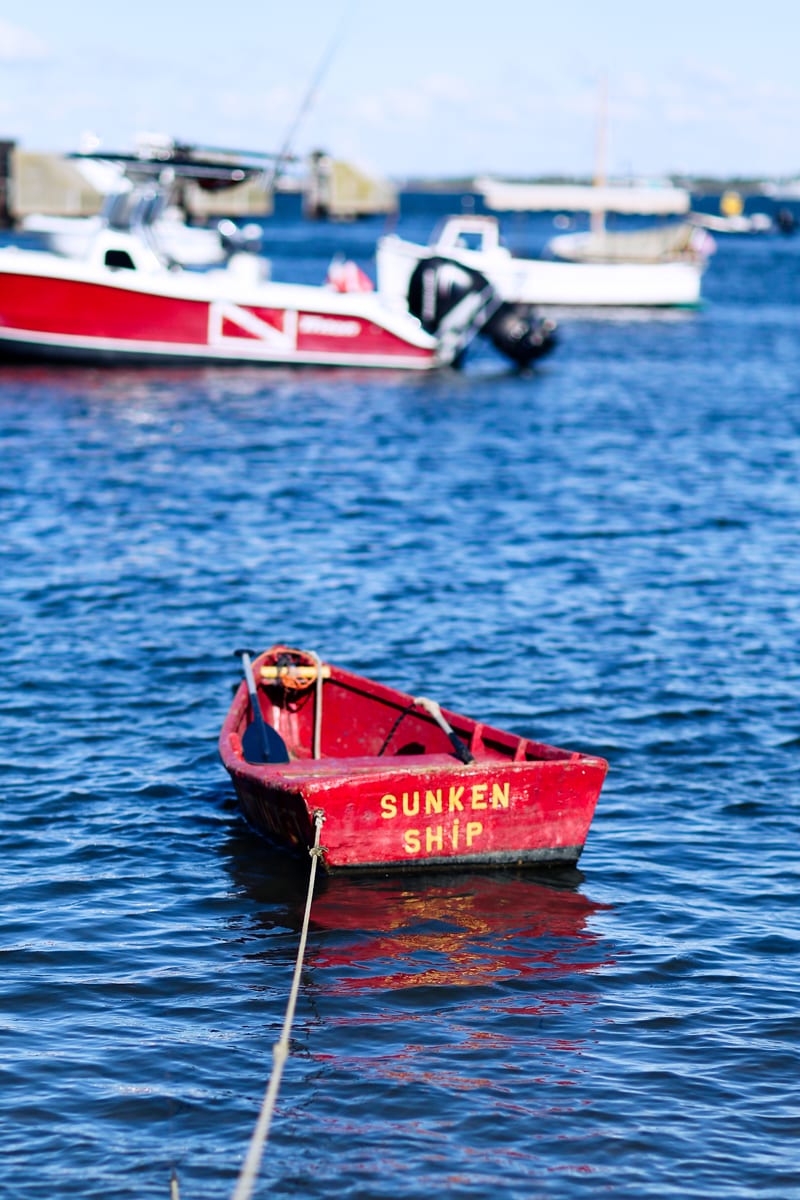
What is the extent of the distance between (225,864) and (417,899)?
4.33 feet

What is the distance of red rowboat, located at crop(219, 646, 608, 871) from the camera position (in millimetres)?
9125

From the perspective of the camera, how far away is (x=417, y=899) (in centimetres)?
919

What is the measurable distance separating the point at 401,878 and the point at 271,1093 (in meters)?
4.21

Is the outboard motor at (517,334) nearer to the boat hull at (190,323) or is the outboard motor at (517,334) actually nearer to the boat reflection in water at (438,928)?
the boat hull at (190,323)

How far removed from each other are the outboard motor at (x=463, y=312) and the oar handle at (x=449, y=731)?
82.0 ft

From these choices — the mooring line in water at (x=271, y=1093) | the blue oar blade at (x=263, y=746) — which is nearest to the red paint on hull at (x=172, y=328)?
the blue oar blade at (x=263, y=746)

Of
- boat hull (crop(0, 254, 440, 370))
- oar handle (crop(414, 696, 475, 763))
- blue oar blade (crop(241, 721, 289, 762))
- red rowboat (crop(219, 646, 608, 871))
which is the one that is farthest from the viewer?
boat hull (crop(0, 254, 440, 370))

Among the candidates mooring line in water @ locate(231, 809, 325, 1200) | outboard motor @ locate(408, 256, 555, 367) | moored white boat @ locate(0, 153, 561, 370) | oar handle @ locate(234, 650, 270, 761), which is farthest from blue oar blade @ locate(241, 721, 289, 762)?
outboard motor @ locate(408, 256, 555, 367)

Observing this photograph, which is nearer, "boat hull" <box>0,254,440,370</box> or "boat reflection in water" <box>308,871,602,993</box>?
"boat reflection in water" <box>308,871,602,993</box>

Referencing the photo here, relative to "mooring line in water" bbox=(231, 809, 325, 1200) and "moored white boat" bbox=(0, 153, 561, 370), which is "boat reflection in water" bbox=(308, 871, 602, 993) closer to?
"mooring line in water" bbox=(231, 809, 325, 1200)

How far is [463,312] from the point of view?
3491 cm

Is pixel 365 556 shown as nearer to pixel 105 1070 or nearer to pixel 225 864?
pixel 225 864

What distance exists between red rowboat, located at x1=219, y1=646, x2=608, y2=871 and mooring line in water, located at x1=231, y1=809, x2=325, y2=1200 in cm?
15

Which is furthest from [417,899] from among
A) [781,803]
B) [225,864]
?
[781,803]
